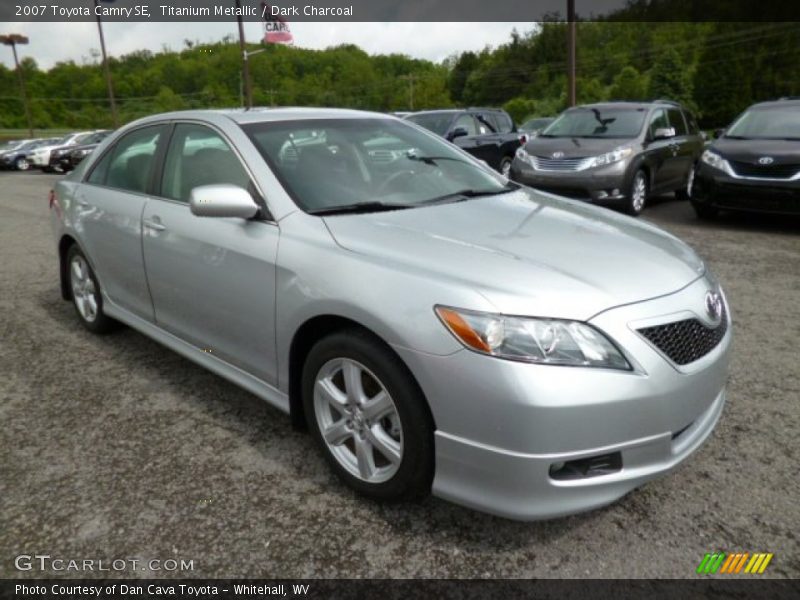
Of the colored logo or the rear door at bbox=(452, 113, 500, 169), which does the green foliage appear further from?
the colored logo

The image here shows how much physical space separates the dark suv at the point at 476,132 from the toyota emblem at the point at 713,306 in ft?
33.3

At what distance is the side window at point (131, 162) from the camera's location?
12.4ft

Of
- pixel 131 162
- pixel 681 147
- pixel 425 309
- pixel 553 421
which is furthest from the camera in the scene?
pixel 681 147

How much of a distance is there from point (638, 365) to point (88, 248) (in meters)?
3.56

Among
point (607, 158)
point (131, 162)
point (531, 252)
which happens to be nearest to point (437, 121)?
point (607, 158)

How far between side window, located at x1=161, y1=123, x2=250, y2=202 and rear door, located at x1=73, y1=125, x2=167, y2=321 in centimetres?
19

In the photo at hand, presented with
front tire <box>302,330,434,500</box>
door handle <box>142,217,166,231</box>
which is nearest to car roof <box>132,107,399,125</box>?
door handle <box>142,217,166,231</box>

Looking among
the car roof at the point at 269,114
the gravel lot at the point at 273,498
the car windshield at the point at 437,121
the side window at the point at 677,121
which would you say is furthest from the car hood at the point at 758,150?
the car roof at the point at 269,114

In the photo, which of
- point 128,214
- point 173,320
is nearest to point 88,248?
point 128,214

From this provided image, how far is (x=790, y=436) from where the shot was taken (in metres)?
3.00

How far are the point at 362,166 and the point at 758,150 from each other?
6372mm

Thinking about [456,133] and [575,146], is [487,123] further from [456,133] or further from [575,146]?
[575,146]

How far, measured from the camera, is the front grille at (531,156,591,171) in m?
8.83

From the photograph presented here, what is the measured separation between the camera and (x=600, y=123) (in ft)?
31.9
